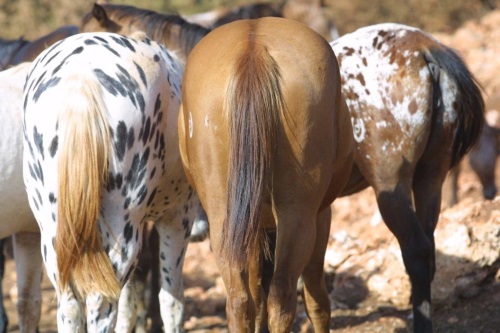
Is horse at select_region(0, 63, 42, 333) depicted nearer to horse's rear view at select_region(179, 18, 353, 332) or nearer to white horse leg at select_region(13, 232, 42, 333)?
white horse leg at select_region(13, 232, 42, 333)

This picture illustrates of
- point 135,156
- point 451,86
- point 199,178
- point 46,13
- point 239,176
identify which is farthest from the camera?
point 46,13

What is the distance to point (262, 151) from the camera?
10.4 ft

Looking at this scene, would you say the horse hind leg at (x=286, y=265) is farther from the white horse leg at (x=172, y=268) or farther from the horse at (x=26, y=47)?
the horse at (x=26, y=47)

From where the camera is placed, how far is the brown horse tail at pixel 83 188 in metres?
3.49

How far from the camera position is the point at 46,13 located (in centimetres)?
1664

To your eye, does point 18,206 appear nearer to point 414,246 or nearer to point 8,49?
point 414,246

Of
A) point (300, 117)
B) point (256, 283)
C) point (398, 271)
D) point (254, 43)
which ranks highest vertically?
point (254, 43)

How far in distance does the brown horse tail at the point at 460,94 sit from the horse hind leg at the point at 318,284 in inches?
48.3

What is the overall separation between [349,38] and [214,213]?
2.29 metres

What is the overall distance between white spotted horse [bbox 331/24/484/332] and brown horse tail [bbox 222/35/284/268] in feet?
5.79

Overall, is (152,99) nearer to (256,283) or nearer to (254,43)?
(254,43)

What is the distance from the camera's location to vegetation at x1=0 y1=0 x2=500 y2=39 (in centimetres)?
1588

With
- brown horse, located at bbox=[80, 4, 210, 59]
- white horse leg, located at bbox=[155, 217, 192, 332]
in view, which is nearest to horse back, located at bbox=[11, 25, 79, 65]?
brown horse, located at bbox=[80, 4, 210, 59]

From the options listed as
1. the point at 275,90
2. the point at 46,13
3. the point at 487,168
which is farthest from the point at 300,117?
the point at 46,13
